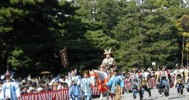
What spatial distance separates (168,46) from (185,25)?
7732 millimetres

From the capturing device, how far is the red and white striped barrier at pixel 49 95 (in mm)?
26438

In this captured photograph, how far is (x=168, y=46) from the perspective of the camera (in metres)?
Answer: 71.4

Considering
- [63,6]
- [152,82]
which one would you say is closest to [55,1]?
[63,6]

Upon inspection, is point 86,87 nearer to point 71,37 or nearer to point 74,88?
point 74,88

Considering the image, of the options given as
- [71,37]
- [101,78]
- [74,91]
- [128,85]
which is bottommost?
[128,85]

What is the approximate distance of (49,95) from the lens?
28344 mm

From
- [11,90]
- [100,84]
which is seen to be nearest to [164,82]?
[100,84]

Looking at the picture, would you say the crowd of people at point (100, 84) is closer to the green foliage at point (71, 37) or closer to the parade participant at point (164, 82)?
the parade participant at point (164, 82)

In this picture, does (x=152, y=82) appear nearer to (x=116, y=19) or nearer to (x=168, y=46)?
(x=168, y=46)

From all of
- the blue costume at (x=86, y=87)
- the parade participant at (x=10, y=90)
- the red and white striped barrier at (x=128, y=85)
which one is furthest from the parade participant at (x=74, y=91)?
the red and white striped barrier at (x=128, y=85)

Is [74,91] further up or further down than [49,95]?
further up

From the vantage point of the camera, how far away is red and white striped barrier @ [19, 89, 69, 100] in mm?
26438

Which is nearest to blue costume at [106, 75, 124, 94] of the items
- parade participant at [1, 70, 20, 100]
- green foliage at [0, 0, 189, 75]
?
parade participant at [1, 70, 20, 100]

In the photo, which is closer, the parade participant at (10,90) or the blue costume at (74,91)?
the parade participant at (10,90)
